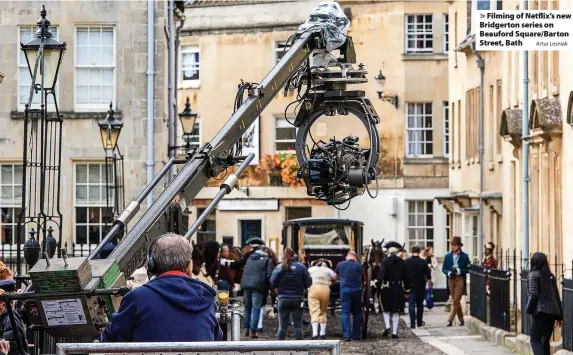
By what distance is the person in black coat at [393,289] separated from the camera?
2916cm

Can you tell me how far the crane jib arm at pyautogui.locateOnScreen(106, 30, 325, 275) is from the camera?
10891mm

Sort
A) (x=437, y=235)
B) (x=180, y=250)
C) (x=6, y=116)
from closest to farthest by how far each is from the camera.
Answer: (x=180, y=250)
(x=6, y=116)
(x=437, y=235)

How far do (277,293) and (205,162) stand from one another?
17.6 m

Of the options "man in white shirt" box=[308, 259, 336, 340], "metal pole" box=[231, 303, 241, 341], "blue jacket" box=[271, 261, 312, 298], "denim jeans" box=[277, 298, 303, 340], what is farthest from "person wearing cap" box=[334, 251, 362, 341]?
"metal pole" box=[231, 303, 241, 341]

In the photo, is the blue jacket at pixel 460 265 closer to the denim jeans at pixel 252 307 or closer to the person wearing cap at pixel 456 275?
the person wearing cap at pixel 456 275

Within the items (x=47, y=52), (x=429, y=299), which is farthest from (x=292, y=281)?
(x=429, y=299)

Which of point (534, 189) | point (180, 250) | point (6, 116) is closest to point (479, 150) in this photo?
point (534, 189)

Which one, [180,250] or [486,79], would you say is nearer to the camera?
[180,250]

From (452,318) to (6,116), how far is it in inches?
395

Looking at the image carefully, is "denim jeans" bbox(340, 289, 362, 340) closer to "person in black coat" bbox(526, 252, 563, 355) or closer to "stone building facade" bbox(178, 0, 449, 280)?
"person in black coat" bbox(526, 252, 563, 355)

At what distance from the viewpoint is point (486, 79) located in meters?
37.0

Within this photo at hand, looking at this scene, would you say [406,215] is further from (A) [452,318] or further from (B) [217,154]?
(B) [217,154]

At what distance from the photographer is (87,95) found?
32.2m

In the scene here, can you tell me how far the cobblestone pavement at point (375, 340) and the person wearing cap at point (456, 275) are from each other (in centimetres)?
110
